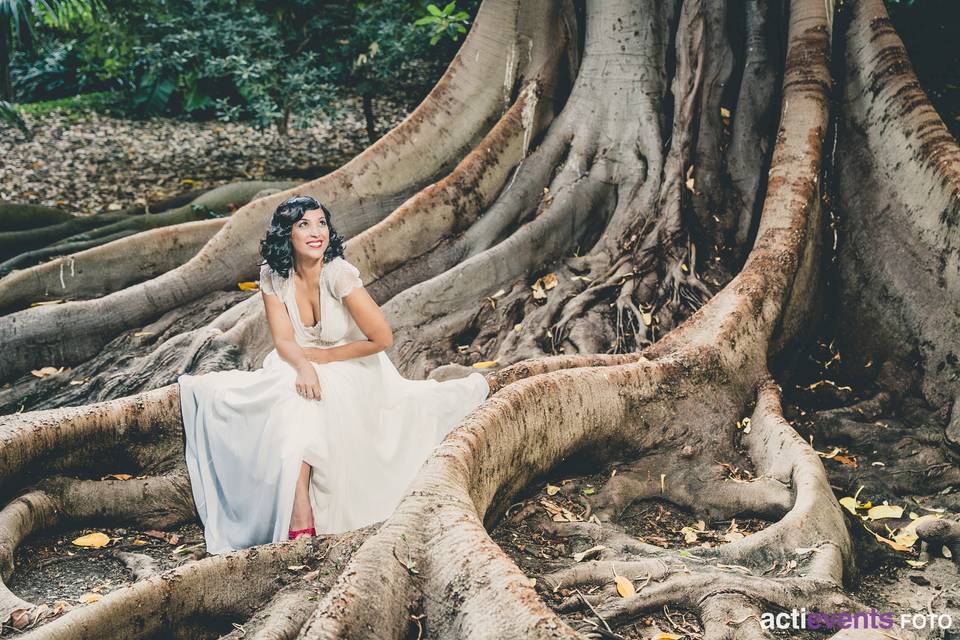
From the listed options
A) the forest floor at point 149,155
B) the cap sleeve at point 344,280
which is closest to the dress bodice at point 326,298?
the cap sleeve at point 344,280

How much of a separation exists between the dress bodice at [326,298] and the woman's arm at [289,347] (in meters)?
0.03

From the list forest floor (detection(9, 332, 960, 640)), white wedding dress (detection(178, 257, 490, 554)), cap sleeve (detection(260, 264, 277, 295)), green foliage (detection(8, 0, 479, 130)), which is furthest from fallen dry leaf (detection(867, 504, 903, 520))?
green foliage (detection(8, 0, 479, 130))

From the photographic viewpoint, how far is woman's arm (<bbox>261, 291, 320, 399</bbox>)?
4.09m

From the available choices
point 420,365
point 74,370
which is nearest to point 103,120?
point 74,370

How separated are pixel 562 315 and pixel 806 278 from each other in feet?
5.12

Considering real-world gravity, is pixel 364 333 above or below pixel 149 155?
below

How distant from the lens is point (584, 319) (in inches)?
213

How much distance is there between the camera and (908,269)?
5.33 meters

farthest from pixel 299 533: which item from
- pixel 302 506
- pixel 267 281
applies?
pixel 267 281

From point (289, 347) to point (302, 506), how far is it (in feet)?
2.57

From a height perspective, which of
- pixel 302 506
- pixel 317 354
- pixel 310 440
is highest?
pixel 317 354

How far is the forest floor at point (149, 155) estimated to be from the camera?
11.7 m

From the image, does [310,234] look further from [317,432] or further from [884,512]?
[884,512]

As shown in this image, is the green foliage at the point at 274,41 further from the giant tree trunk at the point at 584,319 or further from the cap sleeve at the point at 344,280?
the cap sleeve at the point at 344,280
